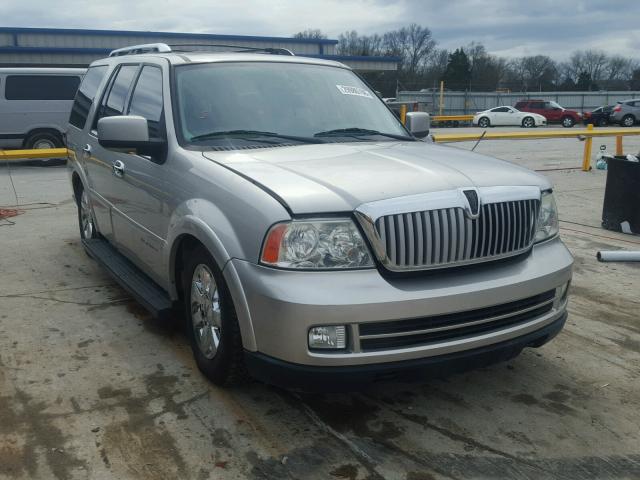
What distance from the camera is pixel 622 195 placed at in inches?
321

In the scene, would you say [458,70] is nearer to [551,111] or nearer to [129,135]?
[551,111]

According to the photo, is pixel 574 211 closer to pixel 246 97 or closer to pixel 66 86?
pixel 246 97

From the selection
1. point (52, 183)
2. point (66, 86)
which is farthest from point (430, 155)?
point (66, 86)

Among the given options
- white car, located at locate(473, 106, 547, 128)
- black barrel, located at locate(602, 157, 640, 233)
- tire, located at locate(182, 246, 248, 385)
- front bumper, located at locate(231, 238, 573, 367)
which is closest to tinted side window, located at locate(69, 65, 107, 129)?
tire, located at locate(182, 246, 248, 385)

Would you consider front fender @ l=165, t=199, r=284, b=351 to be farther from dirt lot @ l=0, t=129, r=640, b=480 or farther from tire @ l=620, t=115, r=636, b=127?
tire @ l=620, t=115, r=636, b=127

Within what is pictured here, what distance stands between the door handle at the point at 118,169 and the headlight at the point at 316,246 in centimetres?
217

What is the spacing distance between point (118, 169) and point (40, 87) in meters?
12.8

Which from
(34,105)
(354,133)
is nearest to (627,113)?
(34,105)

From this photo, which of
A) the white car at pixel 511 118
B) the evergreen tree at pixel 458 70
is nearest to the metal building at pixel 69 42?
the white car at pixel 511 118

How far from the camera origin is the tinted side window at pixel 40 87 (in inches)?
629

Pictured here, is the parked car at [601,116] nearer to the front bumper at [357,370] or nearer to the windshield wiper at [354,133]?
the windshield wiper at [354,133]

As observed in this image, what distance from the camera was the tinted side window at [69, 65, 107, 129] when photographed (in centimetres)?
592

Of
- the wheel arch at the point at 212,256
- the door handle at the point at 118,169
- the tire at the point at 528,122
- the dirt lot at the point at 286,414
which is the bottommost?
→ the tire at the point at 528,122

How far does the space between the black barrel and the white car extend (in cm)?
3339
